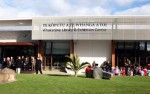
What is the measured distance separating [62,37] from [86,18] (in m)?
→ 3.31

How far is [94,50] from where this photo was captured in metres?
37.4

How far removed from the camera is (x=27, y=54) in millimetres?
38625

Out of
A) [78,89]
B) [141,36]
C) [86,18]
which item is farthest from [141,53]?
[78,89]

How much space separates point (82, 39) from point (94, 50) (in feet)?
7.29

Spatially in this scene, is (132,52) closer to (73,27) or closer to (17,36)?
(73,27)

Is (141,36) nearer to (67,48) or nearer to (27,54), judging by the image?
(67,48)

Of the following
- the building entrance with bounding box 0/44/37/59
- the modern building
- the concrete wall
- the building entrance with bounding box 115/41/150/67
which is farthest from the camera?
the building entrance with bounding box 0/44/37/59

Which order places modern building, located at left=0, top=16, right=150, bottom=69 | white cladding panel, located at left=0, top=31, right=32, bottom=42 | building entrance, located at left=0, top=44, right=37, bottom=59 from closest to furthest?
1. modern building, located at left=0, top=16, right=150, bottom=69
2. building entrance, located at left=0, top=44, right=37, bottom=59
3. white cladding panel, located at left=0, top=31, right=32, bottom=42

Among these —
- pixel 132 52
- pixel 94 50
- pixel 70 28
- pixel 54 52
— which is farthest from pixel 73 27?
pixel 132 52

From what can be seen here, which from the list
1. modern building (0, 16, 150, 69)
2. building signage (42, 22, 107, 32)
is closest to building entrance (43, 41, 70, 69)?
modern building (0, 16, 150, 69)

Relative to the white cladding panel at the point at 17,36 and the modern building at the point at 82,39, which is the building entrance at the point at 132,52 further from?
the white cladding panel at the point at 17,36

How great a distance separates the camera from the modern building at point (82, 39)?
35.4 meters

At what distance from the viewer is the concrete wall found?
37188 mm

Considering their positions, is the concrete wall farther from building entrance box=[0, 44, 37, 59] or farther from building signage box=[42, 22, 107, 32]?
building entrance box=[0, 44, 37, 59]
